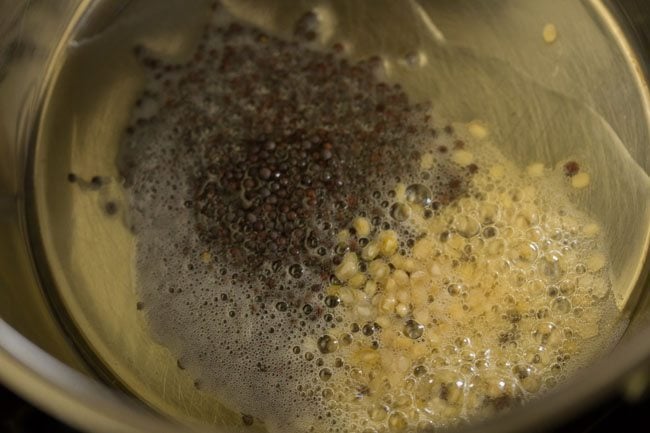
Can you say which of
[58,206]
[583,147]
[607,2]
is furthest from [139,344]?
[607,2]

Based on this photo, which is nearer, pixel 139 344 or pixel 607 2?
pixel 139 344

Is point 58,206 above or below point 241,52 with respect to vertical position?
below

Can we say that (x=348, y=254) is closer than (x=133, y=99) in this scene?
Yes

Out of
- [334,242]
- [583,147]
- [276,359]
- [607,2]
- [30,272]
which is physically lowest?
[30,272]

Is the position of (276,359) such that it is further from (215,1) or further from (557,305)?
(215,1)
